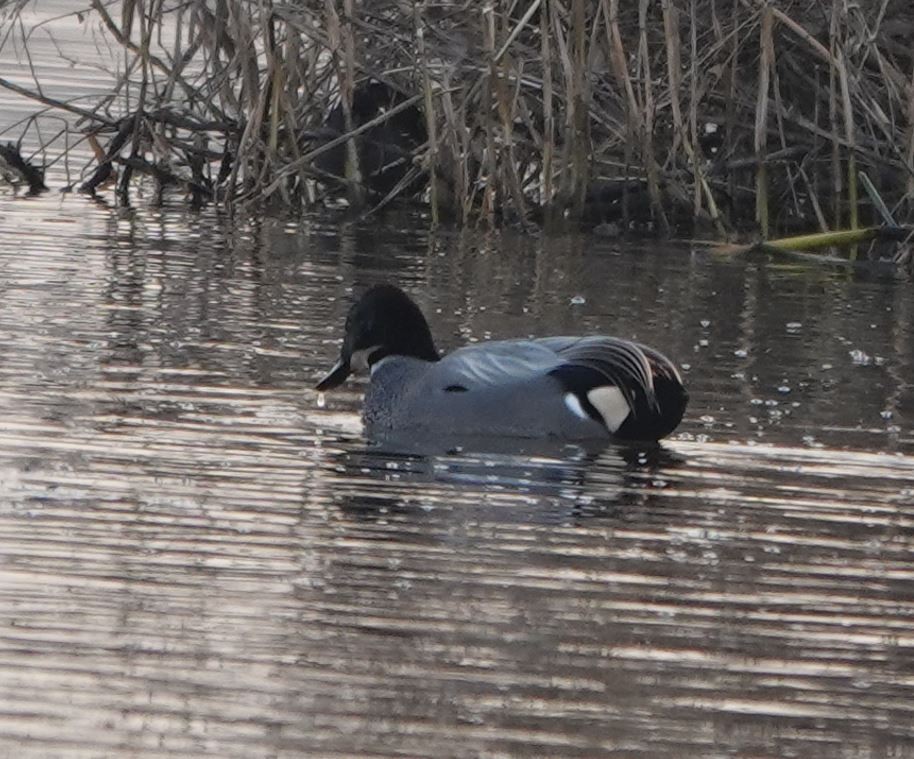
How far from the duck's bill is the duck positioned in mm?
368

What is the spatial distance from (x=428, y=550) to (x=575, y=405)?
1808 mm

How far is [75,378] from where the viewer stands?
28.3ft

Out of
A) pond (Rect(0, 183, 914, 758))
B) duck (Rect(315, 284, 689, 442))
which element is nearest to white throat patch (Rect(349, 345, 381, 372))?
pond (Rect(0, 183, 914, 758))

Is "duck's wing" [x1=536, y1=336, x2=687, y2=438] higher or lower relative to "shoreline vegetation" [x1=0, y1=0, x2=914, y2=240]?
lower

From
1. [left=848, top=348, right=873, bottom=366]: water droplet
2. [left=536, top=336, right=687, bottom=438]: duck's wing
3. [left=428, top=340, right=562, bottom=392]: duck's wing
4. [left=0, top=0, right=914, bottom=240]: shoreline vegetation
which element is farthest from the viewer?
[left=0, top=0, right=914, bottom=240]: shoreline vegetation

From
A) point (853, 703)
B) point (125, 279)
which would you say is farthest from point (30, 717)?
point (125, 279)

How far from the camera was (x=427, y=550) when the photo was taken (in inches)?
244

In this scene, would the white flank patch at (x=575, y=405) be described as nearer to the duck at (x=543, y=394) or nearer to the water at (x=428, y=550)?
the duck at (x=543, y=394)

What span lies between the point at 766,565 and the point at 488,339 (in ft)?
13.4

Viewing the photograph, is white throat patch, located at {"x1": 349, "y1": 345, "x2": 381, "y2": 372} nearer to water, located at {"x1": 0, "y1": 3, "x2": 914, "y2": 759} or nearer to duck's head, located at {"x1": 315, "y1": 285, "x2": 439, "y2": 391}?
duck's head, located at {"x1": 315, "y1": 285, "x2": 439, "y2": 391}

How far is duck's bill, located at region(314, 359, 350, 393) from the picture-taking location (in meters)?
8.58

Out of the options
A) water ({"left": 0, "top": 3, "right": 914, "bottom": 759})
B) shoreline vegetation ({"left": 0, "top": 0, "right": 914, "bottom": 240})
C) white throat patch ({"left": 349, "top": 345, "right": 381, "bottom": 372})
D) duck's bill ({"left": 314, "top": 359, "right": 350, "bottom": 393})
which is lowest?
water ({"left": 0, "top": 3, "right": 914, "bottom": 759})

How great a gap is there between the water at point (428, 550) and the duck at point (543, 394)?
0.11 metres

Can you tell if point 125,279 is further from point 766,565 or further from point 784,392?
point 766,565
